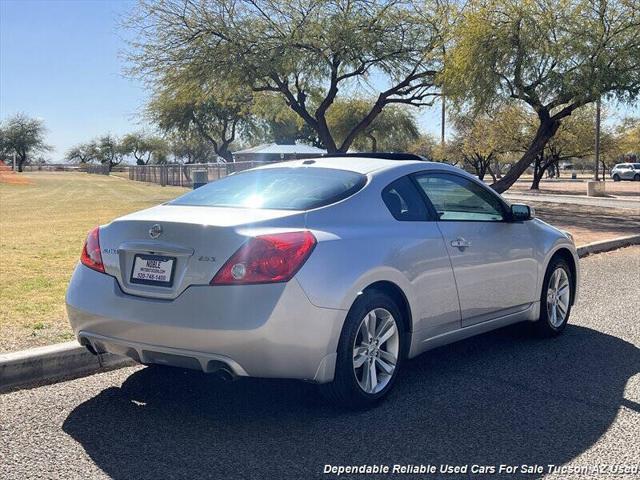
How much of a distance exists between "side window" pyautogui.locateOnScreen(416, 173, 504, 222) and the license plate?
2020mm

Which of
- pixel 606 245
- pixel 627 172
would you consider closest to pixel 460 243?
pixel 606 245

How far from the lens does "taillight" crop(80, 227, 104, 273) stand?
4.46 meters

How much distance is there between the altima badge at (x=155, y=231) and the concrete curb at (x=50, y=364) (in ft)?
4.85

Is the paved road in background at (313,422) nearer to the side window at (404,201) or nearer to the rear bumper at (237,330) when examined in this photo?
the rear bumper at (237,330)

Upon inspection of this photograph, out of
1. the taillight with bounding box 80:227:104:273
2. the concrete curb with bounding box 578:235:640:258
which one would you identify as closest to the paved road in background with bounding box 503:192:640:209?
the concrete curb with bounding box 578:235:640:258

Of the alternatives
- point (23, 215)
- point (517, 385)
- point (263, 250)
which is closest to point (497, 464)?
point (517, 385)

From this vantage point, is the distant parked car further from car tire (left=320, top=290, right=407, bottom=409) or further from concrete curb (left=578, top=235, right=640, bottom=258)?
car tire (left=320, top=290, right=407, bottom=409)

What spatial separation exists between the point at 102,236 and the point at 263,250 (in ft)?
3.89

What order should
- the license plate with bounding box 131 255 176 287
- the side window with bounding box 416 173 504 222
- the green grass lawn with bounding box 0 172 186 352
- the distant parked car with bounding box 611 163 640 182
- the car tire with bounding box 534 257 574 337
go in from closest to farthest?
1. the license plate with bounding box 131 255 176 287
2. the side window with bounding box 416 173 504 222
3. the green grass lawn with bounding box 0 172 186 352
4. the car tire with bounding box 534 257 574 337
5. the distant parked car with bounding box 611 163 640 182

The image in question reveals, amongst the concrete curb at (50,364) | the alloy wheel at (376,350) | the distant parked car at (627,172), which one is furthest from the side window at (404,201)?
the distant parked car at (627,172)

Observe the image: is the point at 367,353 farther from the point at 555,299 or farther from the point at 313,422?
the point at 555,299

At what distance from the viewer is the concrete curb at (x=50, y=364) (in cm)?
486

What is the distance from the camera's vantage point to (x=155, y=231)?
4250mm

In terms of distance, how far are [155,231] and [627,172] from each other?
2595 inches
